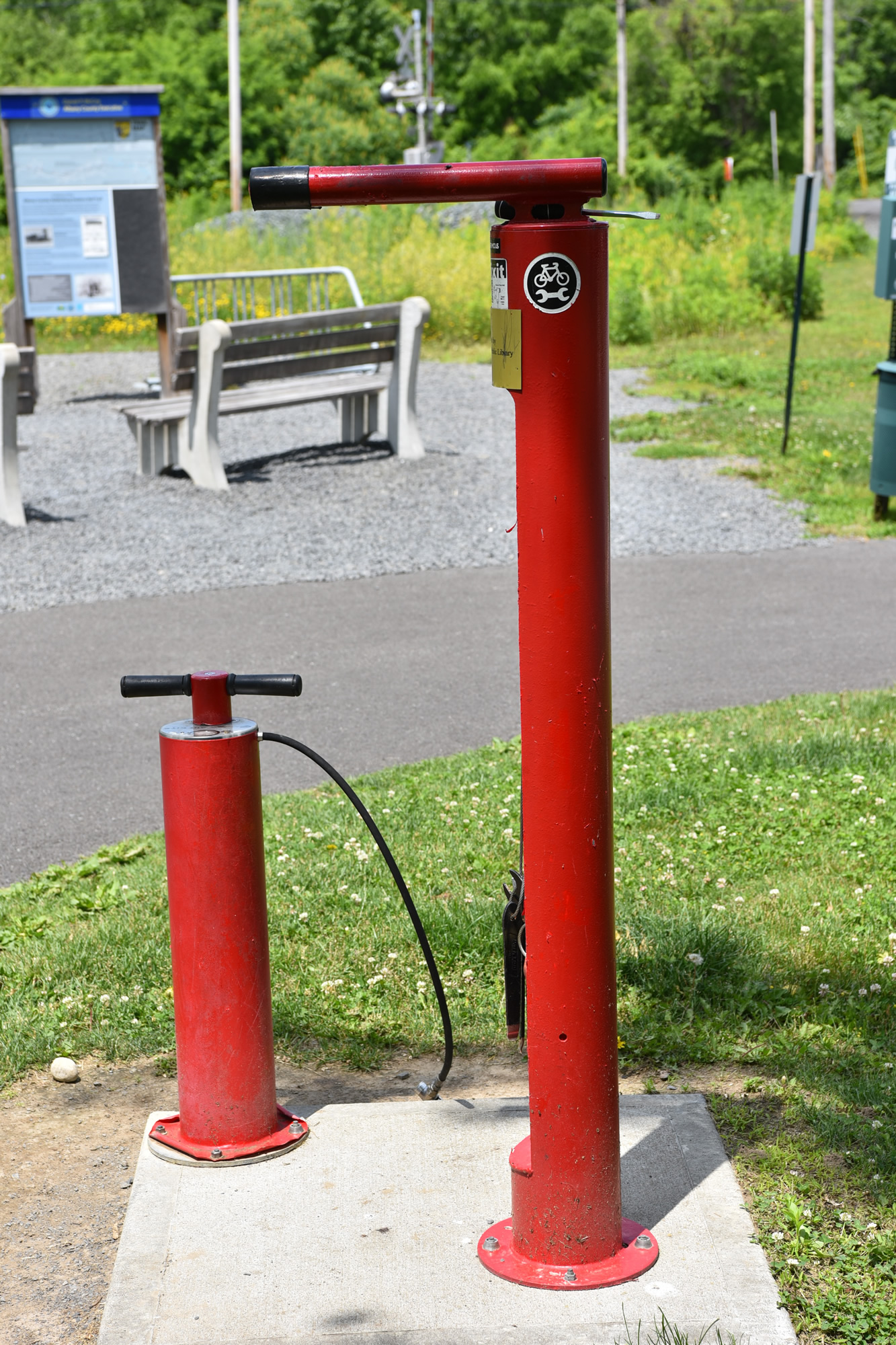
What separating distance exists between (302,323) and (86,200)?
2.64 metres

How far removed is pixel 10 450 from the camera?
9.53 m

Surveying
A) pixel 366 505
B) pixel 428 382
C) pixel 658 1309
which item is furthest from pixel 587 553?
pixel 428 382

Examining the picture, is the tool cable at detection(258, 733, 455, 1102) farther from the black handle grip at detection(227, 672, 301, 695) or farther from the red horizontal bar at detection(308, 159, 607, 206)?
the red horizontal bar at detection(308, 159, 607, 206)

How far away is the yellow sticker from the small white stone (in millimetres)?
1957

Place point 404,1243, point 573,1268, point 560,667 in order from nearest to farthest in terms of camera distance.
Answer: point 560,667, point 573,1268, point 404,1243

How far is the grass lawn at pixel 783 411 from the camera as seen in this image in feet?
33.4

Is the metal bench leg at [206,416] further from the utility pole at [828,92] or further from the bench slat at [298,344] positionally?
the utility pole at [828,92]

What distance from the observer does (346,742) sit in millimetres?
5742

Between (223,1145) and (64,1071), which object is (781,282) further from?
(223,1145)

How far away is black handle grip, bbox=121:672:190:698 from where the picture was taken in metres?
2.91

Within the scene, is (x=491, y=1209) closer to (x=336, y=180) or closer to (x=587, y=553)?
(x=587, y=553)

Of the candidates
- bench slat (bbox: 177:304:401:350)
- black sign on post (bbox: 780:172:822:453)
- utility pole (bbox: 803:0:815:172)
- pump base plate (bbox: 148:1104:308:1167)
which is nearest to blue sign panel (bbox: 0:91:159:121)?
bench slat (bbox: 177:304:401:350)

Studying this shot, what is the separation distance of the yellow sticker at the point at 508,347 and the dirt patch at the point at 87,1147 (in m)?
1.69

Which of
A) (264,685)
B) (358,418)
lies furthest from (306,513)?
(264,685)
